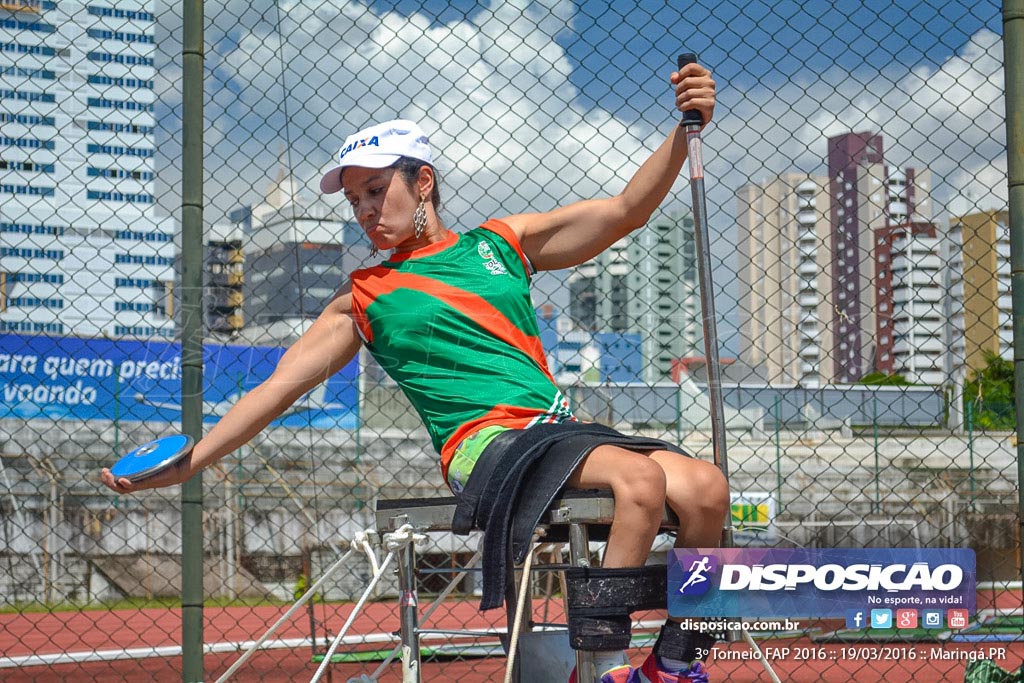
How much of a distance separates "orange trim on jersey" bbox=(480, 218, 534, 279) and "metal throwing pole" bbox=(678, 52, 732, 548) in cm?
43

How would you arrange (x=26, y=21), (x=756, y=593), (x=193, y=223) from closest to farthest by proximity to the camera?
(x=756, y=593) < (x=193, y=223) < (x=26, y=21)

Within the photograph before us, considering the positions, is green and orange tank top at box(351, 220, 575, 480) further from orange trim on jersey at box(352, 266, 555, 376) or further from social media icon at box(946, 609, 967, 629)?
social media icon at box(946, 609, 967, 629)

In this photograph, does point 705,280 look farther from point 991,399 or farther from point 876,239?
point 991,399

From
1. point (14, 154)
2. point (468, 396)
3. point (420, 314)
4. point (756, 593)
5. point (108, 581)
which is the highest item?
point (14, 154)

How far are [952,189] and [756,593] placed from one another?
1928 millimetres

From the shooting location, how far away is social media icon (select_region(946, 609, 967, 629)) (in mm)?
2479

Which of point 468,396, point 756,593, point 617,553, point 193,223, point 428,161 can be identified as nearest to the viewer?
point 617,553

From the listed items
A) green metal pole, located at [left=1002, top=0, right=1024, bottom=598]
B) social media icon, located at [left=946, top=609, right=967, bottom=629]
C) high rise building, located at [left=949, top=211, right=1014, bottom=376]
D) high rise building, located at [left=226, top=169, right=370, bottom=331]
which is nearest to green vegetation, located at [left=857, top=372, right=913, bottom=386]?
high rise building, located at [left=949, top=211, right=1014, bottom=376]

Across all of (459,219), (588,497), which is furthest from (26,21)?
(588,497)

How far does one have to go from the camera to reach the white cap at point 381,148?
267 cm

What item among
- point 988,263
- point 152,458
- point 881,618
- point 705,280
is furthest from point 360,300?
point 988,263

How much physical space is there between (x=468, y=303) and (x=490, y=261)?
14 cm

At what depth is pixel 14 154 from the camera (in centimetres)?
387

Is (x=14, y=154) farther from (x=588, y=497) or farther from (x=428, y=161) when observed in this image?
(x=588, y=497)
